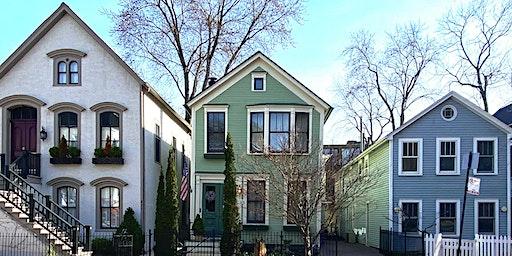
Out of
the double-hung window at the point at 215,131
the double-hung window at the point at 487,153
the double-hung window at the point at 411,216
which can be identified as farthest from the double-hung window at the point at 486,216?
the double-hung window at the point at 215,131

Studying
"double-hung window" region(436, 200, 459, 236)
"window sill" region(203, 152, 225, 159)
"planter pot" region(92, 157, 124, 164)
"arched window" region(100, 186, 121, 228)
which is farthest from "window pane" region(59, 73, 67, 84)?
"double-hung window" region(436, 200, 459, 236)

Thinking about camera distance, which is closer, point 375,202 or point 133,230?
point 133,230

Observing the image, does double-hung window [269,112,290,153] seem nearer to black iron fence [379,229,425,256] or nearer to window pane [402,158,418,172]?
window pane [402,158,418,172]

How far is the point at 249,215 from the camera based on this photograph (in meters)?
23.9

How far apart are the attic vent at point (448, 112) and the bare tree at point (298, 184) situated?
540 cm

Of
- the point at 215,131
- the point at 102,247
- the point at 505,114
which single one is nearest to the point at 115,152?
the point at 102,247

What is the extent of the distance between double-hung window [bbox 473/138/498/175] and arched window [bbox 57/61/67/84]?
689 inches

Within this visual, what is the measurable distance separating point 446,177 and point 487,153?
2.06 m

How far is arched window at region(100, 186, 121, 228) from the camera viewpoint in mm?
22906

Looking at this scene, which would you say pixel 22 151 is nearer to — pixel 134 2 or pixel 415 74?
pixel 134 2

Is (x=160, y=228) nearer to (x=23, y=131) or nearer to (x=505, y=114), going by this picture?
(x=23, y=131)

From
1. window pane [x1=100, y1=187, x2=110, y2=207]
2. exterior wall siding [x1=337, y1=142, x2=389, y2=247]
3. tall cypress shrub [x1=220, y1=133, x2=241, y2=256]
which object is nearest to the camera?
tall cypress shrub [x1=220, y1=133, x2=241, y2=256]

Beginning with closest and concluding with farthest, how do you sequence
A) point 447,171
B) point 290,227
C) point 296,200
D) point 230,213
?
point 296,200
point 230,213
point 290,227
point 447,171

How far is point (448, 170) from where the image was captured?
25828mm
